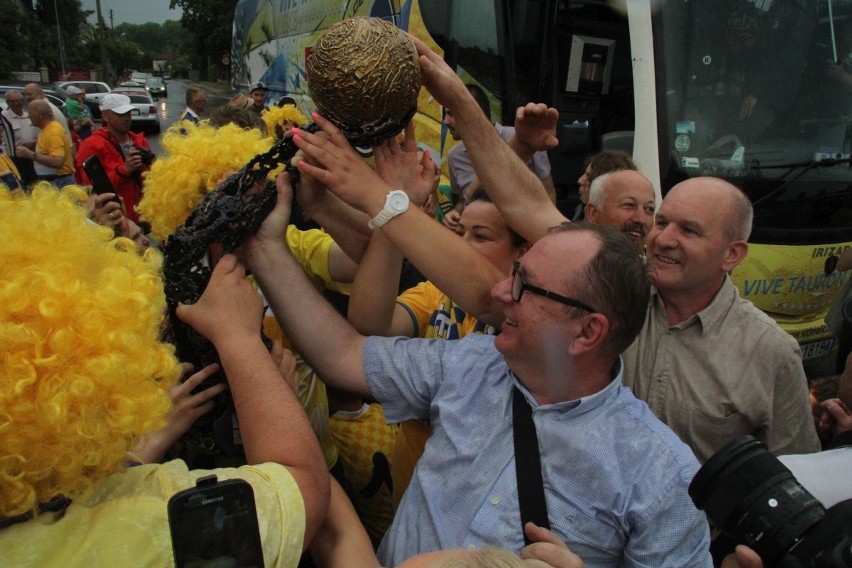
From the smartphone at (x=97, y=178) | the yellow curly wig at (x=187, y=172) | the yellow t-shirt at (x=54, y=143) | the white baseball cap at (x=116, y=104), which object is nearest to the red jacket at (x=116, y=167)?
the white baseball cap at (x=116, y=104)

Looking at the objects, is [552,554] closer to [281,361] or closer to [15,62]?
[281,361]

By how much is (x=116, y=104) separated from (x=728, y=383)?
6.08m

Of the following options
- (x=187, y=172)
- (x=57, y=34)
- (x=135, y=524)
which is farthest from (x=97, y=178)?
(x=57, y=34)

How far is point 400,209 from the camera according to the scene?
177 centimetres

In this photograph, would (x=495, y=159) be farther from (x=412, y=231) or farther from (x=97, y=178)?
(x=97, y=178)

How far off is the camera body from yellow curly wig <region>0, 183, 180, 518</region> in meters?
1.11

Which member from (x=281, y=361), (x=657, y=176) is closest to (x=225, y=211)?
(x=281, y=361)

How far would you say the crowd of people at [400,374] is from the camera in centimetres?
108

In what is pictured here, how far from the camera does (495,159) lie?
2059mm

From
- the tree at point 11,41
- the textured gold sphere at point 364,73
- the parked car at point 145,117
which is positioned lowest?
the parked car at point 145,117

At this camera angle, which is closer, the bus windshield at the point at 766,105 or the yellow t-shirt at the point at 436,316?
the yellow t-shirt at the point at 436,316

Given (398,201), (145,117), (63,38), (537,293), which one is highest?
(398,201)

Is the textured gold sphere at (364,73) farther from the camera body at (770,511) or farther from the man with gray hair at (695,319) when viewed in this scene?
the camera body at (770,511)

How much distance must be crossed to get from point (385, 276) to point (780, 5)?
13.4ft
